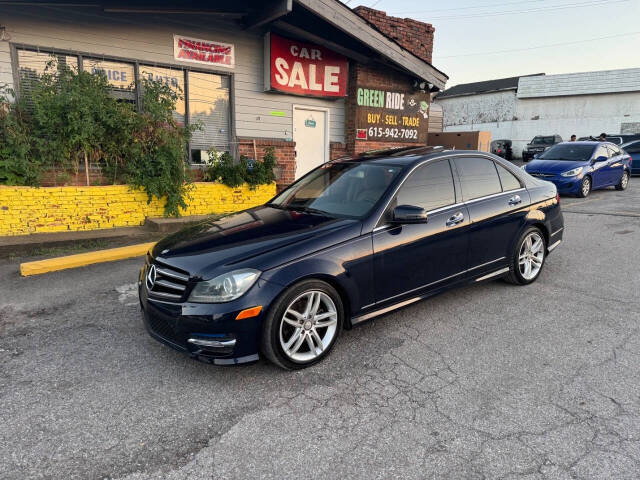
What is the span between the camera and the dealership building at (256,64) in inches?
312

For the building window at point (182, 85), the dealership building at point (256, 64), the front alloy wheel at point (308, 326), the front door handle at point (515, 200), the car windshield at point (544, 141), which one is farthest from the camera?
the car windshield at point (544, 141)

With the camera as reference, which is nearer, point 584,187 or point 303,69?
point 303,69

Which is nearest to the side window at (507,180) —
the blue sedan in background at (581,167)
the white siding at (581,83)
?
the blue sedan in background at (581,167)

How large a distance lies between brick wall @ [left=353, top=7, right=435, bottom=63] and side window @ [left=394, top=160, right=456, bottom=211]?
29.8 ft

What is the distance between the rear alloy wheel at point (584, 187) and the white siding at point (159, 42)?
6.73 metres

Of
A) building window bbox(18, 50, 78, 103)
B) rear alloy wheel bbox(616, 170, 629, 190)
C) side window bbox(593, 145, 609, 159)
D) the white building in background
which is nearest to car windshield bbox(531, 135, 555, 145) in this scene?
the white building in background

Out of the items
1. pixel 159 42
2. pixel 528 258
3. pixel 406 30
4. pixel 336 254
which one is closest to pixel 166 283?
pixel 336 254

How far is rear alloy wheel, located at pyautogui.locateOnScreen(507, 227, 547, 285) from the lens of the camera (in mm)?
4840

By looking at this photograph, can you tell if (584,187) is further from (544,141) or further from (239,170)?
(544,141)

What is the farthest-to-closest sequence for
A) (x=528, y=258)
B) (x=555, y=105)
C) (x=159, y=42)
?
(x=555, y=105) < (x=159, y=42) < (x=528, y=258)

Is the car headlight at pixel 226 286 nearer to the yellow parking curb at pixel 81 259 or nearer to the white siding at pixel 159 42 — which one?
the yellow parking curb at pixel 81 259

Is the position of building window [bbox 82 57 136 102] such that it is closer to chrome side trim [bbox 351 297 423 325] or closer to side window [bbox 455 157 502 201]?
side window [bbox 455 157 502 201]

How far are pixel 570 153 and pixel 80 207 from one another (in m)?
12.6

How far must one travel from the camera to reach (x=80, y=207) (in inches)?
292
